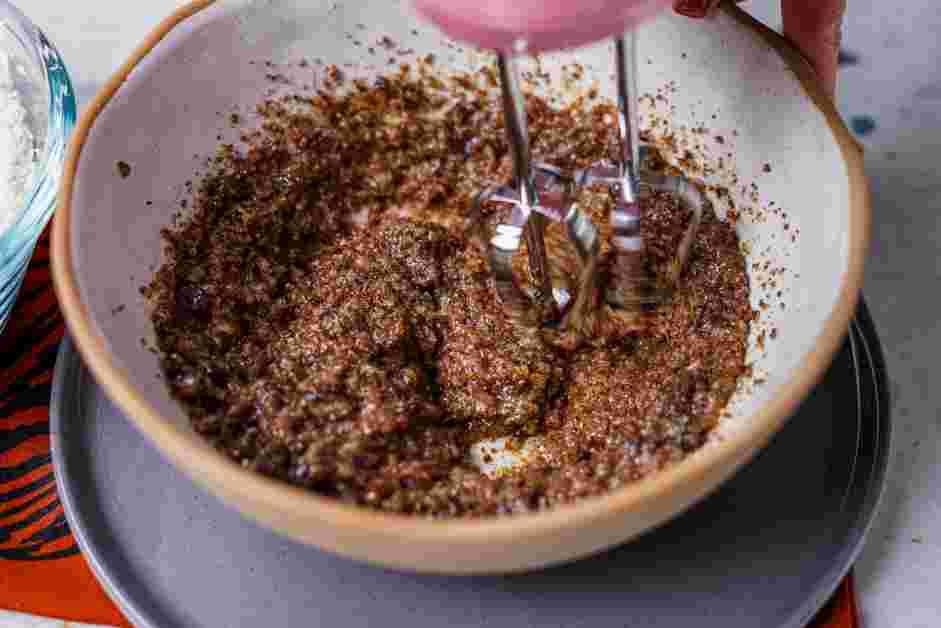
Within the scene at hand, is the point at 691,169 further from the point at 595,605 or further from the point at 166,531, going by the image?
the point at 166,531

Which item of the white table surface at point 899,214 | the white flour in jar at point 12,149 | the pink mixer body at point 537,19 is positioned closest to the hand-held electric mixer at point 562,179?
the pink mixer body at point 537,19

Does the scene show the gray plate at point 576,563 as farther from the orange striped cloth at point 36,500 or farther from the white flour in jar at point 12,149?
the white flour in jar at point 12,149

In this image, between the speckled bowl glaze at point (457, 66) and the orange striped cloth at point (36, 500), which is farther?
the orange striped cloth at point (36, 500)

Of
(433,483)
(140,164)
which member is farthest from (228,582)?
(140,164)

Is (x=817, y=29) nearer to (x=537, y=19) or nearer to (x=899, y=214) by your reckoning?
(x=899, y=214)

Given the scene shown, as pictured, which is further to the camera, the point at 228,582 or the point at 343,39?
the point at 343,39

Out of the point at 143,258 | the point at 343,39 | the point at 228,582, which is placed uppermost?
the point at 343,39

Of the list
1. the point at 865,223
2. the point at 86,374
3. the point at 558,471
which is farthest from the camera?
the point at 86,374

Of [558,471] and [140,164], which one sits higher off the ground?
[140,164]
